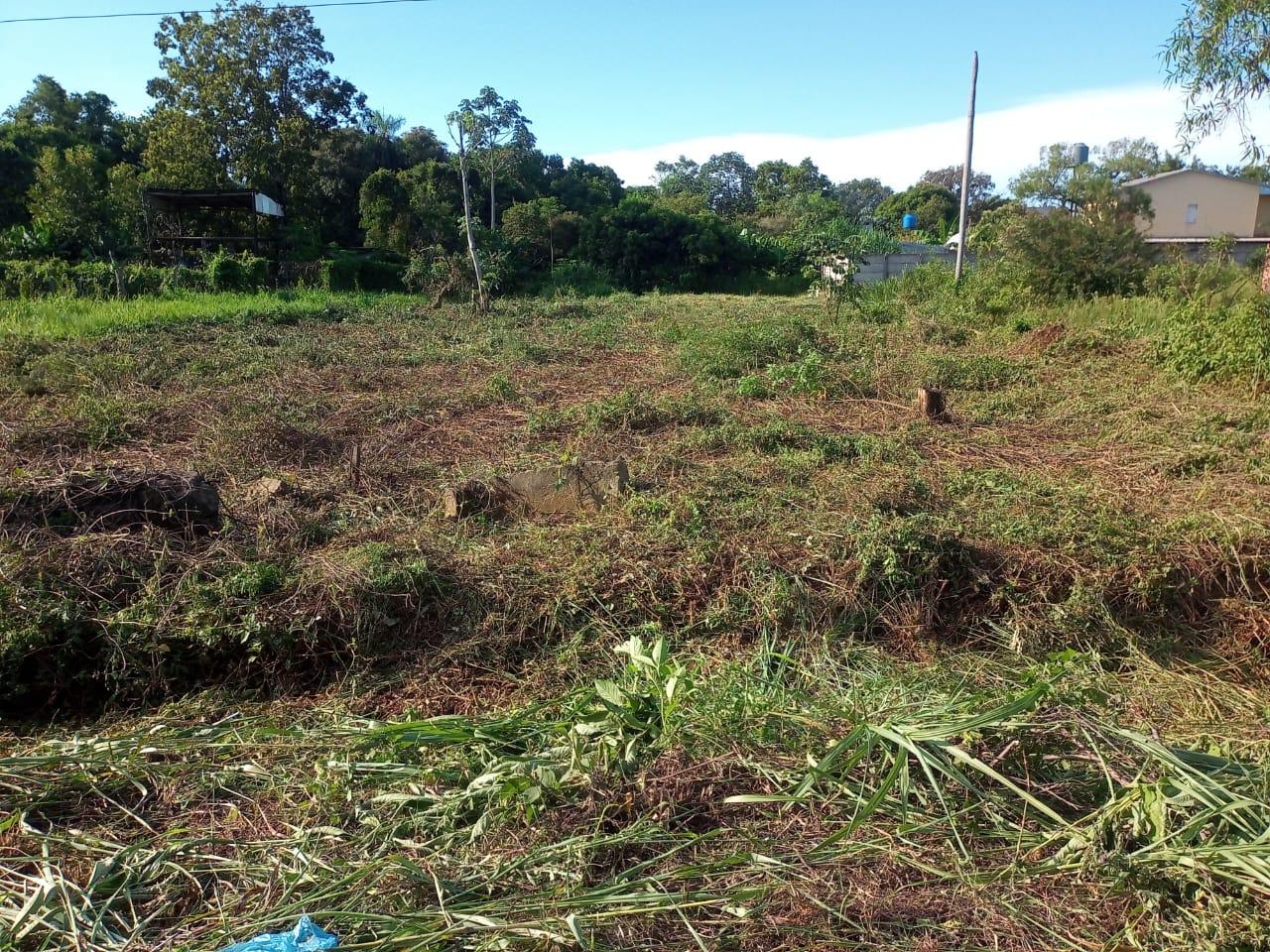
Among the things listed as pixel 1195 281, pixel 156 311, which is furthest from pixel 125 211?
pixel 1195 281

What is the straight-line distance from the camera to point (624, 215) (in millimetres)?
Result: 22141

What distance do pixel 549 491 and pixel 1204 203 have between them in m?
36.9

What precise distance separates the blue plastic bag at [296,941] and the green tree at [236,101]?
26.3 m

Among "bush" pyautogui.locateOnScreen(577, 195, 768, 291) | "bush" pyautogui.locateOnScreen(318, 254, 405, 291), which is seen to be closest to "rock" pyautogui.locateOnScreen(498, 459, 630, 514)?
"bush" pyautogui.locateOnScreen(318, 254, 405, 291)

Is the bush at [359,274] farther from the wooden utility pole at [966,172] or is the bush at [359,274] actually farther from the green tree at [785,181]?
the green tree at [785,181]

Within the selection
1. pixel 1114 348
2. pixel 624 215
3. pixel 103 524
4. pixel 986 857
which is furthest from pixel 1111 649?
pixel 624 215

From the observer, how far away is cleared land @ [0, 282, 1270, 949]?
6.11ft

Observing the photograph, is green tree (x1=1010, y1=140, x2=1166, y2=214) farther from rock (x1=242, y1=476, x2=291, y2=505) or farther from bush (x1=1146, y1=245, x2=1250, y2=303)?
rock (x1=242, y1=476, x2=291, y2=505)

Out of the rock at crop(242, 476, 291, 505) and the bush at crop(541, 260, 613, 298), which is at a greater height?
the bush at crop(541, 260, 613, 298)

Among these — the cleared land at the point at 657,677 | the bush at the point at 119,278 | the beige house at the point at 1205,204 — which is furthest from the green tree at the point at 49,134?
the beige house at the point at 1205,204

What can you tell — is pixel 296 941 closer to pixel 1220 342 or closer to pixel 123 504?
pixel 123 504

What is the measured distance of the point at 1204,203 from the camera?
32188 millimetres

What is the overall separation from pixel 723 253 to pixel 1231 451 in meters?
18.3

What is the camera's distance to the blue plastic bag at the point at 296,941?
1.62 metres
